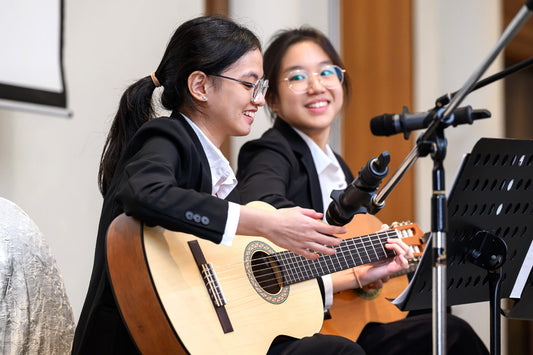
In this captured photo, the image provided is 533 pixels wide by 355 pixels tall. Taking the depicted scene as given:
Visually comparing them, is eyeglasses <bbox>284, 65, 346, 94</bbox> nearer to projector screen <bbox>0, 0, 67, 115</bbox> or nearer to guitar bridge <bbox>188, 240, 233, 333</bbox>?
projector screen <bbox>0, 0, 67, 115</bbox>

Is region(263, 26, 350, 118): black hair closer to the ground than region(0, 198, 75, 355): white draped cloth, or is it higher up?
higher up

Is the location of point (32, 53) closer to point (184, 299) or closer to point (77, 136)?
point (77, 136)

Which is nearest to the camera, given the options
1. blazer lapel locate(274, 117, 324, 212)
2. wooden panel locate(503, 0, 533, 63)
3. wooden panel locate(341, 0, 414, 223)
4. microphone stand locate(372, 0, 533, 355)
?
microphone stand locate(372, 0, 533, 355)

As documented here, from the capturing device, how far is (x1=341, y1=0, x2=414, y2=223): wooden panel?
12.5ft

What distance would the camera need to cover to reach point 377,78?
3918mm

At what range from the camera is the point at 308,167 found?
233cm

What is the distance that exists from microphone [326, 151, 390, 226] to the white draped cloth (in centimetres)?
88

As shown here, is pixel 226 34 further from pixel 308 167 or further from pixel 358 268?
pixel 358 268

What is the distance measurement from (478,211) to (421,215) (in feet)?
8.43

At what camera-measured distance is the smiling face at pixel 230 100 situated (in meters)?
1.87

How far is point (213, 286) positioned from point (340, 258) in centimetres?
52

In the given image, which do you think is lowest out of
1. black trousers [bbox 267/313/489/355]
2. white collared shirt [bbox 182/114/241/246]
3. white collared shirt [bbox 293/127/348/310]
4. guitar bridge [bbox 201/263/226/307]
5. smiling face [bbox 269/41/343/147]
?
black trousers [bbox 267/313/489/355]

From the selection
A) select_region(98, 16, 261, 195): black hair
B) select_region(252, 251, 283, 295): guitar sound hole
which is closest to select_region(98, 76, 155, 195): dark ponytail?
select_region(98, 16, 261, 195): black hair

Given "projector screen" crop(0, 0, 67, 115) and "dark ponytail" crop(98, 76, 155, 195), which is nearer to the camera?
"dark ponytail" crop(98, 76, 155, 195)
